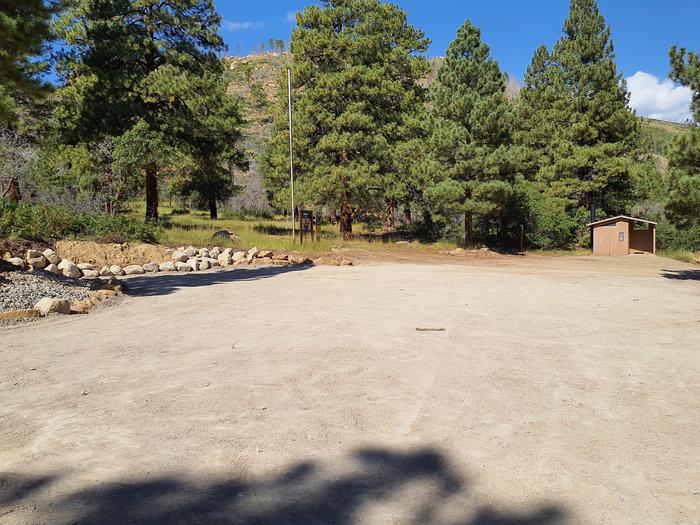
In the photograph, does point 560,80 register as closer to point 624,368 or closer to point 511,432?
point 624,368

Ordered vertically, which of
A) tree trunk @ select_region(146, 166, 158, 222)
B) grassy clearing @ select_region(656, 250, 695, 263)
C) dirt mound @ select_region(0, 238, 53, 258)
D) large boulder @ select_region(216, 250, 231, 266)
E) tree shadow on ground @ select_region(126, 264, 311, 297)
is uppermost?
tree trunk @ select_region(146, 166, 158, 222)

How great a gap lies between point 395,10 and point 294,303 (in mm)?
27219

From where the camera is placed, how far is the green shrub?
13.8 meters

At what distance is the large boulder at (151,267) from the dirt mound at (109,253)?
104cm

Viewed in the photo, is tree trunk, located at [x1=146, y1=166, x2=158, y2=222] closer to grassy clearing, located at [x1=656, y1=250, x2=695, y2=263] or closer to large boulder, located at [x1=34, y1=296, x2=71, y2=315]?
large boulder, located at [x1=34, y1=296, x2=71, y2=315]

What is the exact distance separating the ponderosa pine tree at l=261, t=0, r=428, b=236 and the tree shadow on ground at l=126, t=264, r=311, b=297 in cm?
1106

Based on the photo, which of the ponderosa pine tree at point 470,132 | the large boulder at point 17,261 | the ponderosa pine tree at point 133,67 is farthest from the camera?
the ponderosa pine tree at point 470,132

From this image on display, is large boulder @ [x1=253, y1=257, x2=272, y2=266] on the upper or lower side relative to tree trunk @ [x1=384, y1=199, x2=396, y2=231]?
lower

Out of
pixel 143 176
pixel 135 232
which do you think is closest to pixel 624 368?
pixel 135 232

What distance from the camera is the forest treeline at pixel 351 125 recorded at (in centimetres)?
2139

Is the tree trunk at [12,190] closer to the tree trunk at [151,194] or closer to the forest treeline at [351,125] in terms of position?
the forest treeline at [351,125]

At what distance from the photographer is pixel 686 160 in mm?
11195

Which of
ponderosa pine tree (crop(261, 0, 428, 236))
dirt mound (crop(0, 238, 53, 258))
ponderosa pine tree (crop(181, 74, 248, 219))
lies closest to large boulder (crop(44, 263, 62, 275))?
dirt mound (crop(0, 238, 53, 258))

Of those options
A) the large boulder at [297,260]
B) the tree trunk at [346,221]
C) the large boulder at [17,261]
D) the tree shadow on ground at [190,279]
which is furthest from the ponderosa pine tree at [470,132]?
the large boulder at [17,261]
